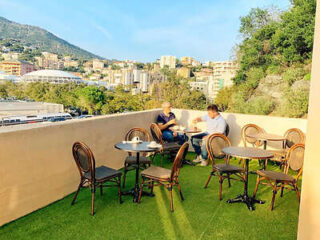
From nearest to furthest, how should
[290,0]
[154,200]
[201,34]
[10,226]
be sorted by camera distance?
1. [10,226]
2. [154,200]
3. [290,0]
4. [201,34]

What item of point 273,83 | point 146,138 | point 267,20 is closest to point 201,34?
point 267,20

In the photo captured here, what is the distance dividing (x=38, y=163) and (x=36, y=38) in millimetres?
123662

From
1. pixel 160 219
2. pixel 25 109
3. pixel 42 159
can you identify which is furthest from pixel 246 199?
pixel 25 109

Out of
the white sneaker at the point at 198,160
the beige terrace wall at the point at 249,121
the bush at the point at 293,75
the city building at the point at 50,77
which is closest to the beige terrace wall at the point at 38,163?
the white sneaker at the point at 198,160

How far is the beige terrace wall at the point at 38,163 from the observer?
299 centimetres

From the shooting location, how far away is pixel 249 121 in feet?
20.2

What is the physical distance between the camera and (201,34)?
67.8m

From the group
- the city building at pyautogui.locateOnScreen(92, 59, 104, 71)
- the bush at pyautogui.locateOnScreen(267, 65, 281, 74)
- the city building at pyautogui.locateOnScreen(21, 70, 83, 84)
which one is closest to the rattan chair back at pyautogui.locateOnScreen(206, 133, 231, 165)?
the bush at pyautogui.locateOnScreen(267, 65, 281, 74)

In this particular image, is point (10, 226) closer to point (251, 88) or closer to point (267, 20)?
point (251, 88)

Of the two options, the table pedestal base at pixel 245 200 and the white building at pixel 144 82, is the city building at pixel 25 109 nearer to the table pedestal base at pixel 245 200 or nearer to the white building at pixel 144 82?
the white building at pixel 144 82

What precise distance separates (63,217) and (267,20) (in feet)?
105

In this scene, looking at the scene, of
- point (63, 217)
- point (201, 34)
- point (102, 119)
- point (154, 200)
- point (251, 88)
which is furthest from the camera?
point (201, 34)

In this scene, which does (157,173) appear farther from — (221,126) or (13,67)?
(13,67)

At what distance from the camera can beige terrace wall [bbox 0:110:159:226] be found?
2.99 m
